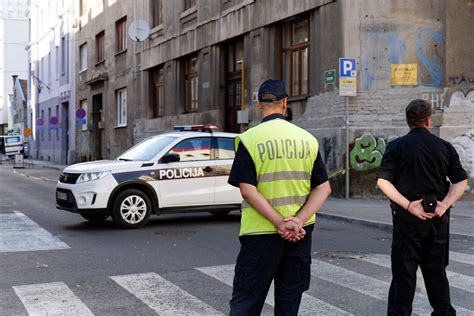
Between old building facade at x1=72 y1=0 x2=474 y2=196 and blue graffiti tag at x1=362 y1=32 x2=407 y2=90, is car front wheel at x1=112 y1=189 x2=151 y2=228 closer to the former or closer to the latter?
old building facade at x1=72 y1=0 x2=474 y2=196

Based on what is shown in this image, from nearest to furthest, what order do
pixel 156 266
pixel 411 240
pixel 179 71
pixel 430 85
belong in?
pixel 411 240
pixel 156 266
pixel 430 85
pixel 179 71

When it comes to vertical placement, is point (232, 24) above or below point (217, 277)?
above

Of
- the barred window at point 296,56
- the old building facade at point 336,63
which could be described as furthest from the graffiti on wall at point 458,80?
the barred window at point 296,56

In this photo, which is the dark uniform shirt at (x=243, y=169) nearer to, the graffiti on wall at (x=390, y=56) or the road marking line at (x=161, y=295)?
the road marking line at (x=161, y=295)

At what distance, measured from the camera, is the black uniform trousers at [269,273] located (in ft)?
12.7

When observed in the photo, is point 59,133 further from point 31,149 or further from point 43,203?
point 43,203

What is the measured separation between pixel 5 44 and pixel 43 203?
70.7m

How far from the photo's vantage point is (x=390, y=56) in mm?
16656

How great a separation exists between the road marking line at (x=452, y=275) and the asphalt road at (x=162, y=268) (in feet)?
0.04

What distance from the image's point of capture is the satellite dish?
27.5m

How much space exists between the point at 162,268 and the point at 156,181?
3757 mm

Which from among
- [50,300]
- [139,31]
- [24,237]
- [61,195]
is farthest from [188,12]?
[50,300]

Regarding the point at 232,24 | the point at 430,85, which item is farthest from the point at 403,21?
the point at 232,24

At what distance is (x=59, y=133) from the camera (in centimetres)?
4700
